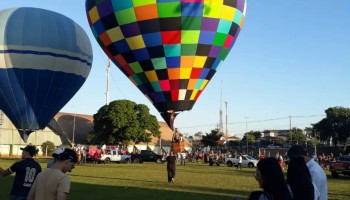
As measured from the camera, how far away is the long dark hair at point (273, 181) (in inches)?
150

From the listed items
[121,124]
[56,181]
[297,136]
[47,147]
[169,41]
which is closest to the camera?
[56,181]

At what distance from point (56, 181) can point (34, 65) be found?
21789mm

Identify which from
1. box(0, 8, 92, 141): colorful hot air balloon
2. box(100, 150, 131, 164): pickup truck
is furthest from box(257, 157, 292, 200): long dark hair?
box(100, 150, 131, 164): pickup truck

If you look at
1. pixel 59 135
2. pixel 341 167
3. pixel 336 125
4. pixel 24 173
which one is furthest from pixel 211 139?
pixel 24 173

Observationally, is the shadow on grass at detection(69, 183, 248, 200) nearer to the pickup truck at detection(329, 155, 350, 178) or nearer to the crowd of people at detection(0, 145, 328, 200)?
the crowd of people at detection(0, 145, 328, 200)

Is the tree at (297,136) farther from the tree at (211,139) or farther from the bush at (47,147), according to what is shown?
the bush at (47,147)

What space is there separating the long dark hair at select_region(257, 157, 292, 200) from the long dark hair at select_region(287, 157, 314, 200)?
714 millimetres

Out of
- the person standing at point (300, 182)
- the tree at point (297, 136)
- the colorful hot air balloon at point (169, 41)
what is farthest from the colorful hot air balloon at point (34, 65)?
the tree at point (297, 136)

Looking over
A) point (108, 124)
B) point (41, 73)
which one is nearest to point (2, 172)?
point (41, 73)

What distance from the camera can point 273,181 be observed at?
3.85 metres

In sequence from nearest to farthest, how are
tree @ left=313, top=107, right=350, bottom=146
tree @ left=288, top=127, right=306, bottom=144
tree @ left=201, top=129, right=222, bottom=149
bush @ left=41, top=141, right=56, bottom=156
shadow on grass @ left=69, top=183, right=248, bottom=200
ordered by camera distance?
shadow on grass @ left=69, top=183, right=248, bottom=200, bush @ left=41, top=141, right=56, bottom=156, tree @ left=313, top=107, right=350, bottom=146, tree @ left=201, top=129, right=222, bottom=149, tree @ left=288, top=127, right=306, bottom=144

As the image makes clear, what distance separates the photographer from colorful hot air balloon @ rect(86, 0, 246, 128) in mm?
19969

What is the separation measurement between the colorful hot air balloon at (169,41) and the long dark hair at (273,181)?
54.0 ft

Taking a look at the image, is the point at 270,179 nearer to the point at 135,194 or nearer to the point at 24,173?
the point at 24,173
